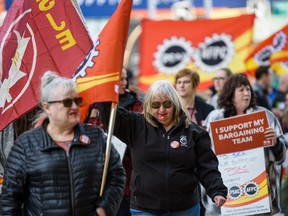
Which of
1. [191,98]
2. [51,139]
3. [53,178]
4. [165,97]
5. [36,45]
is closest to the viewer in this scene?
[53,178]

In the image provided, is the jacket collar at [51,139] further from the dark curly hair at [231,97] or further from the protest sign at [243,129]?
the dark curly hair at [231,97]

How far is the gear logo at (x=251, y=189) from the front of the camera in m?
9.20

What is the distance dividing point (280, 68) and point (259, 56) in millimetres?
427

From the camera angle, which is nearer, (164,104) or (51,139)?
(51,139)

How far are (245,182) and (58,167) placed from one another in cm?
341

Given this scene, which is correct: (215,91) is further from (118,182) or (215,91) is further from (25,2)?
(118,182)

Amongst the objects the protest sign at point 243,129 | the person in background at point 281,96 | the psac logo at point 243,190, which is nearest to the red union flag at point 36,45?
the protest sign at point 243,129

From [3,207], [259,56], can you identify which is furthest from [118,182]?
[259,56]

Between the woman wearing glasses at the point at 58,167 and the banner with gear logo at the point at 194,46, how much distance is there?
9.79 metres

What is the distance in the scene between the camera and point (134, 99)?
917 cm

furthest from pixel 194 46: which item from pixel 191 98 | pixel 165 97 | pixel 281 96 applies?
pixel 165 97

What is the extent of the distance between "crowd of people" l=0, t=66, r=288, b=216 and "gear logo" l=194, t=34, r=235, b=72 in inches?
199

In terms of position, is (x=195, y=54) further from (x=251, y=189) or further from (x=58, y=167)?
(x=58, y=167)

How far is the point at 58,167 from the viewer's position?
6168 mm
